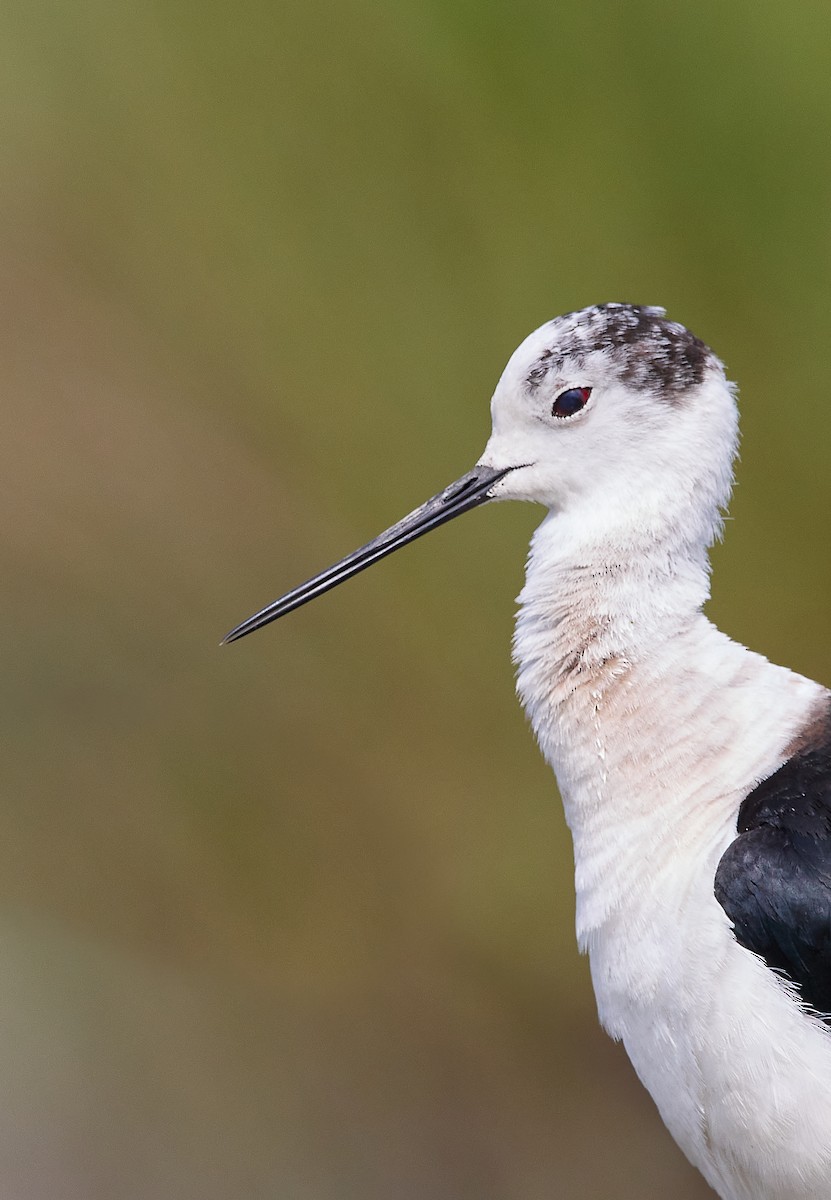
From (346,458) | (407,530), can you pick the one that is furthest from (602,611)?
(346,458)

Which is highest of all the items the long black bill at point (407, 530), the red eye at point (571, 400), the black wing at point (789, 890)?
the red eye at point (571, 400)

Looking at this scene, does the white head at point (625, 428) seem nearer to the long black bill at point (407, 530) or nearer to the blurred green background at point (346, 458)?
the long black bill at point (407, 530)

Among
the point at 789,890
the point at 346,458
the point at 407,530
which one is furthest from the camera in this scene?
the point at 346,458

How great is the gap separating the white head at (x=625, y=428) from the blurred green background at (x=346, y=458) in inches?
60.8

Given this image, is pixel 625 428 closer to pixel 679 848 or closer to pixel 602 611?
pixel 602 611

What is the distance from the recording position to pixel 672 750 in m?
1.68

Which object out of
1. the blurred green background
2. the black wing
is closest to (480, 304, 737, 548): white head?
the black wing

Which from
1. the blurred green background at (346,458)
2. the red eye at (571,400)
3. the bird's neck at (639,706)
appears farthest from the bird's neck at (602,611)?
the blurred green background at (346,458)

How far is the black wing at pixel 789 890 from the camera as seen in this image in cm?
155

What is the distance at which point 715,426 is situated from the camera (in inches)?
70.7

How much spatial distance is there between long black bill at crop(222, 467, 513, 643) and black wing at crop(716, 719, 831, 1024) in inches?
22.6

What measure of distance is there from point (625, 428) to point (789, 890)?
58 centimetres

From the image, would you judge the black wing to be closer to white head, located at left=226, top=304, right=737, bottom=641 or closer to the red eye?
white head, located at left=226, top=304, right=737, bottom=641

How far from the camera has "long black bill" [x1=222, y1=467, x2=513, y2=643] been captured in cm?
193
